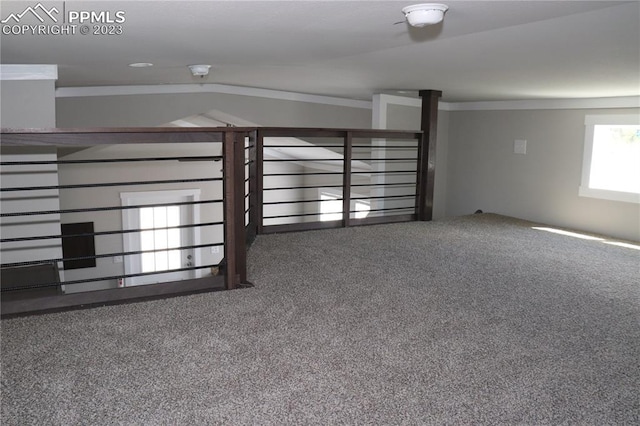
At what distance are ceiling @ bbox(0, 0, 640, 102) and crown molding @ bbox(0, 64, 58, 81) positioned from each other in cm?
10

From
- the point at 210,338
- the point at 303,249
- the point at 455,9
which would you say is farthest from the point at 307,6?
the point at 303,249

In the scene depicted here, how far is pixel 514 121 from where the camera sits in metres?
6.29

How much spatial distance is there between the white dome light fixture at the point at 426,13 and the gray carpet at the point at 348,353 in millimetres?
1386

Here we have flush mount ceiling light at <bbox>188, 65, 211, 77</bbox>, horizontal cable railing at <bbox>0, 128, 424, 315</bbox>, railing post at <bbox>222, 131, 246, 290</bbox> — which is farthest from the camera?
flush mount ceiling light at <bbox>188, 65, 211, 77</bbox>

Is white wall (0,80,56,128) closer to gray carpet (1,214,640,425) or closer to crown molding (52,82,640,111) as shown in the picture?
gray carpet (1,214,640,425)

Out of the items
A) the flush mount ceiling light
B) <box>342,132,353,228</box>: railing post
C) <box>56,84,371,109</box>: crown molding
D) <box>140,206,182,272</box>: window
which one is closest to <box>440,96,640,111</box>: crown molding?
<box>56,84,371,109</box>: crown molding

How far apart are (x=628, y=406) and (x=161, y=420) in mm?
1668

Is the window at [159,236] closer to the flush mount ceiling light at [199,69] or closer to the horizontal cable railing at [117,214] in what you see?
the horizontal cable railing at [117,214]

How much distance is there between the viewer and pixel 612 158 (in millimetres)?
5328

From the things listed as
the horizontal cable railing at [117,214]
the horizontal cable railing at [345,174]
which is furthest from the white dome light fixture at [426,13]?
the horizontal cable railing at [345,174]

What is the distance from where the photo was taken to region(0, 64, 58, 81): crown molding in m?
3.76

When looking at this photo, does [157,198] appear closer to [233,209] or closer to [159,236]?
[159,236]

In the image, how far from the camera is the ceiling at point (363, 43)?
2031 mm

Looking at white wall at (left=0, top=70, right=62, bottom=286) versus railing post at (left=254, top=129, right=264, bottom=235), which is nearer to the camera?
white wall at (left=0, top=70, right=62, bottom=286)
